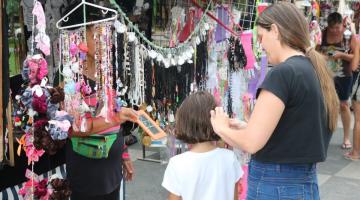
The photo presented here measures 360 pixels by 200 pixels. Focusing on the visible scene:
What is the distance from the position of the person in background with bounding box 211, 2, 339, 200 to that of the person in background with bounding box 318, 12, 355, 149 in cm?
364

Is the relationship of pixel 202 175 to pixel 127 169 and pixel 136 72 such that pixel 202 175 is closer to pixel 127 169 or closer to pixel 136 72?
pixel 136 72

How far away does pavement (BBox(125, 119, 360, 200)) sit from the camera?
4.05 meters

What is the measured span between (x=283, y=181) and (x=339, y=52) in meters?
3.87

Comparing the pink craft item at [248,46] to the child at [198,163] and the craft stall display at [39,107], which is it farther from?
the craft stall display at [39,107]

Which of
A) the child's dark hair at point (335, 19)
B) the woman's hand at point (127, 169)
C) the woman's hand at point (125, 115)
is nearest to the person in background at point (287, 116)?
the woman's hand at point (125, 115)

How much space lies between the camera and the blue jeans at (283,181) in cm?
173

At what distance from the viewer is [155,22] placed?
3127 millimetres

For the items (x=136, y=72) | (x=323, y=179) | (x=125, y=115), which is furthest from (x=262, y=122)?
(x=323, y=179)

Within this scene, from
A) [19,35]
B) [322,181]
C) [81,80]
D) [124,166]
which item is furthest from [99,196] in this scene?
[322,181]

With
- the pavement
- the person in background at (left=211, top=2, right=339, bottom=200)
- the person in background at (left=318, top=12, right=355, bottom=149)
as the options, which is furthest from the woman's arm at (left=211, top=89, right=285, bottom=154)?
the person in background at (left=318, top=12, right=355, bottom=149)

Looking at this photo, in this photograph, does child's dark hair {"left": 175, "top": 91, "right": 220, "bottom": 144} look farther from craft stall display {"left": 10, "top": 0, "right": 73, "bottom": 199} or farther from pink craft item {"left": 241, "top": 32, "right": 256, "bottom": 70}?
pink craft item {"left": 241, "top": 32, "right": 256, "bottom": 70}

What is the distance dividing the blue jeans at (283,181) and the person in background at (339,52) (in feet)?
12.0

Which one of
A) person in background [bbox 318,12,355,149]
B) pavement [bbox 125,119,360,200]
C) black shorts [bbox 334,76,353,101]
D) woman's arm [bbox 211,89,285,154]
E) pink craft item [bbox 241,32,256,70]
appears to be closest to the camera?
woman's arm [bbox 211,89,285,154]

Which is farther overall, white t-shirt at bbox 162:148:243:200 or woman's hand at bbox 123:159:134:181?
woman's hand at bbox 123:159:134:181
